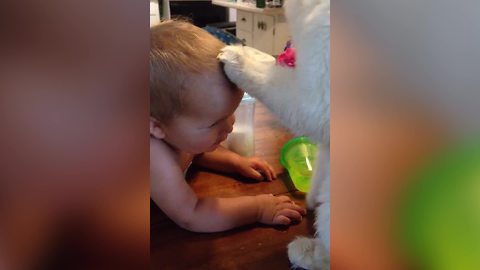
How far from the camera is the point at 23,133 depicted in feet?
0.70

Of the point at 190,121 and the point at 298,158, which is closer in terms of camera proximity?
the point at 190,121

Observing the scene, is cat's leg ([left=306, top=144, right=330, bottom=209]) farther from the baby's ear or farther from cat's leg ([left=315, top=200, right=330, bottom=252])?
the baby's ear

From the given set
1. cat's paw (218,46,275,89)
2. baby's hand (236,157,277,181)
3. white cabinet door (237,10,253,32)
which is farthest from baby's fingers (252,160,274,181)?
white cabinet door (237,10,253,32)

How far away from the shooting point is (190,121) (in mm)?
566

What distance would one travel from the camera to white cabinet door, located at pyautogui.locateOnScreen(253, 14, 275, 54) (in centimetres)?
165

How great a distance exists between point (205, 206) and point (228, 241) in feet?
0.21

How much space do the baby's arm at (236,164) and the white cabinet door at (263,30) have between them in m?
0.92

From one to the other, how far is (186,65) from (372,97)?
0.32 metres

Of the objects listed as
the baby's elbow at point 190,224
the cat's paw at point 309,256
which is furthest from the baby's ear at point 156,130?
the cat's paw at point 309,256

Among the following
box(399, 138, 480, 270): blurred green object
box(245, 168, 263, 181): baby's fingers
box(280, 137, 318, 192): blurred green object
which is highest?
box(399, 138, 480, 270): blurred green object

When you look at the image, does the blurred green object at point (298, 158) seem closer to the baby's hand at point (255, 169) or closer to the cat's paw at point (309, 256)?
the baby's hand at point (255, 169)

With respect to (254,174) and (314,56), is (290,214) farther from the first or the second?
(314,56)

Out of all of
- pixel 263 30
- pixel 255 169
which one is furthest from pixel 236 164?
pixel 263 30

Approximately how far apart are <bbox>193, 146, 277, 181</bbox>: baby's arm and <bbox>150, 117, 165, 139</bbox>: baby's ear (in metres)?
0.12
